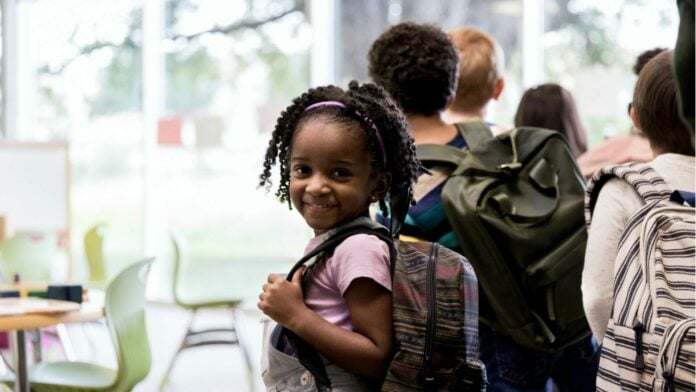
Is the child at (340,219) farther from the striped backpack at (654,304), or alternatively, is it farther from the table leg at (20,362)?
the table leg at (20,362)

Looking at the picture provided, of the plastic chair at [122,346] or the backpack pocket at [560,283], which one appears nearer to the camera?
the backpack pocket at [560,283]

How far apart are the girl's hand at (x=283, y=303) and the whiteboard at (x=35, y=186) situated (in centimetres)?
571

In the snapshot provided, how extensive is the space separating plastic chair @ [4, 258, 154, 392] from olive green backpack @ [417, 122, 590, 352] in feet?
5.27

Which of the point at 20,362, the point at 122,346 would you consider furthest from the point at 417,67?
the point at 20,362

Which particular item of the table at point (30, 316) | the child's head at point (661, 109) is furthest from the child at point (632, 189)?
the table at point (30, 316)

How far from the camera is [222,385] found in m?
5.60

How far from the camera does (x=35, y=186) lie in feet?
23.6

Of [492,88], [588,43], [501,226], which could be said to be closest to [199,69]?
[588,43]

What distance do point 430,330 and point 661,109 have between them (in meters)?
0.84

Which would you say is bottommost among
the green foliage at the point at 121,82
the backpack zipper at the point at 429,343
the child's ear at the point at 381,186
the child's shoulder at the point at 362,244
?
the backpack zipper at the point at 429,343

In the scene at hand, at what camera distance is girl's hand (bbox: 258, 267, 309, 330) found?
63.9 inches

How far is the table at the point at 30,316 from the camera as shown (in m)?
3.19

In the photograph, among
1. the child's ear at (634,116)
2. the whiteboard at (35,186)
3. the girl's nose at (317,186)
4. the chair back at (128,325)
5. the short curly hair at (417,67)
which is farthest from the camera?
the whiteboard at (35,186)

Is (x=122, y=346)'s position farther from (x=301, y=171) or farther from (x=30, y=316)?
(x=301, y=171)
